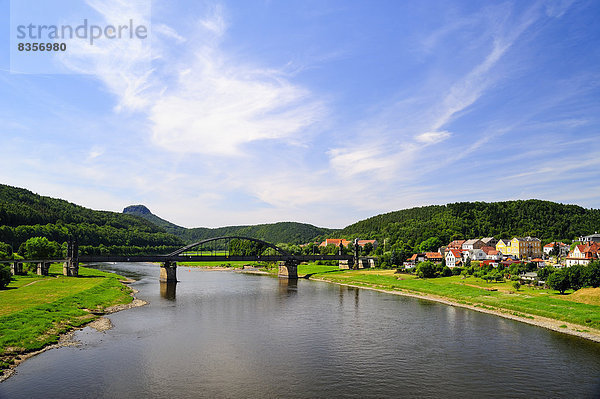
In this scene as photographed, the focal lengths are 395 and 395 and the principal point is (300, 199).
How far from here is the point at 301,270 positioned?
125750 millimetres

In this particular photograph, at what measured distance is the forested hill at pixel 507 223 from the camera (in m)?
152

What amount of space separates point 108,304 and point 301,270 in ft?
251

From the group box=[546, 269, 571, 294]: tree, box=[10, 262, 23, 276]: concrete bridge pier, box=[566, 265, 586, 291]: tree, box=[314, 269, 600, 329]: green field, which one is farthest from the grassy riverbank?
box=[566, 265, 586, 291]: tree

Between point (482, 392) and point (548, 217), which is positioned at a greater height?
point (548, 217)

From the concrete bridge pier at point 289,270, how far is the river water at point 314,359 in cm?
5999

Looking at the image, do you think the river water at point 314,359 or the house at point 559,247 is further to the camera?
the house at point 559,247

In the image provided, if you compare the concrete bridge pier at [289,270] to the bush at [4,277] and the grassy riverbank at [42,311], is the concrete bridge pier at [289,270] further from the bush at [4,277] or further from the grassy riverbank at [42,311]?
the bush at [4,277]

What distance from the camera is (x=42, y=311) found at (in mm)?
41781

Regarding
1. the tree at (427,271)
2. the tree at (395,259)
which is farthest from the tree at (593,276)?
the tree at (395,259)

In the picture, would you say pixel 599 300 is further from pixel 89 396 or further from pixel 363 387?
pixel 89 396

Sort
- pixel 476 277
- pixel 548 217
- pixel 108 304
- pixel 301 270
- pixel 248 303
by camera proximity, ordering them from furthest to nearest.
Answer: pixel 548 217 → pixel 301 270 → pixel 476 277 → pixel 248 303 → pixel 108 304

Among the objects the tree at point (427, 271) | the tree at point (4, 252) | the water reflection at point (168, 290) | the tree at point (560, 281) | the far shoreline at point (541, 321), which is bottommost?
the water reflection at point (168, 290)

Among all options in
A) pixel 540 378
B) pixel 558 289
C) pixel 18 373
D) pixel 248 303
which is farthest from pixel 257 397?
pixel 558 289

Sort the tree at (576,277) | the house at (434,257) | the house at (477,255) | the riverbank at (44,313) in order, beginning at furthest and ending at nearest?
the house at (434,257)
the house at (477,255)
the tree at (576,277)
the riverbank at (44,313)
